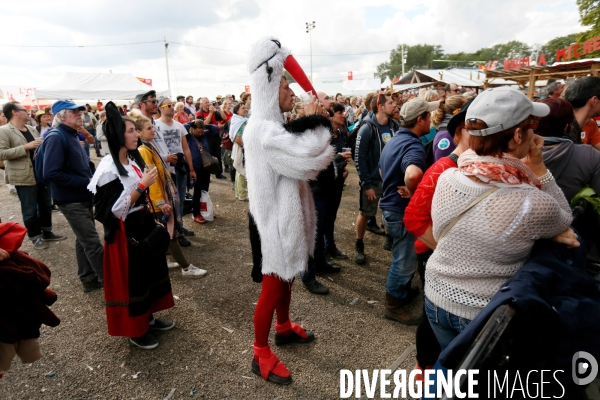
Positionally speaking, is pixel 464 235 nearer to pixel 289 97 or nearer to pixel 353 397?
pixel 289 97

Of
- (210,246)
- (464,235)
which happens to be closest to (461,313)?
(464,235)

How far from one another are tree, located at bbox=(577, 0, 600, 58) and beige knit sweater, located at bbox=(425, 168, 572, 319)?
31.4 m

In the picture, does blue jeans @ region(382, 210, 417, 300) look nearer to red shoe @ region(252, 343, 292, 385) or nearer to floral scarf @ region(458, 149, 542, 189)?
red shoe @ region(252, 343, 292, 385)

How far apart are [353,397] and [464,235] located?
162 centimetres

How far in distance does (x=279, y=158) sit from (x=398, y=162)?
1.30 metres

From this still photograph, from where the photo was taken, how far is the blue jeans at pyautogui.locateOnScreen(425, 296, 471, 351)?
62.1 inches

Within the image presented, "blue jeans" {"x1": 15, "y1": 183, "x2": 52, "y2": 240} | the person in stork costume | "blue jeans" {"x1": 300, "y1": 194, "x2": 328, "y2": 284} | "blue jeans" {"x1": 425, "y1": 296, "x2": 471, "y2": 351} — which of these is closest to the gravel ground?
"blue jeans" {"x1": 300, "y1": 194, "x2": 328, "y2": 284}

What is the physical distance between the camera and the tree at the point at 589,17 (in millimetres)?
25219

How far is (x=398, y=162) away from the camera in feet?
9.71

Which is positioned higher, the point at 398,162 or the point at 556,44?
the point at 556,44

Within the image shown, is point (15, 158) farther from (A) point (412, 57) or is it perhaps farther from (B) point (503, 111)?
(A) point (412, 57)

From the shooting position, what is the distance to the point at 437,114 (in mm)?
4262

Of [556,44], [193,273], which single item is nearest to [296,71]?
[193,273]

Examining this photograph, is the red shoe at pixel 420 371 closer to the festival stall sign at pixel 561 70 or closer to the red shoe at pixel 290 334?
the red shoe at pixel 290 334
